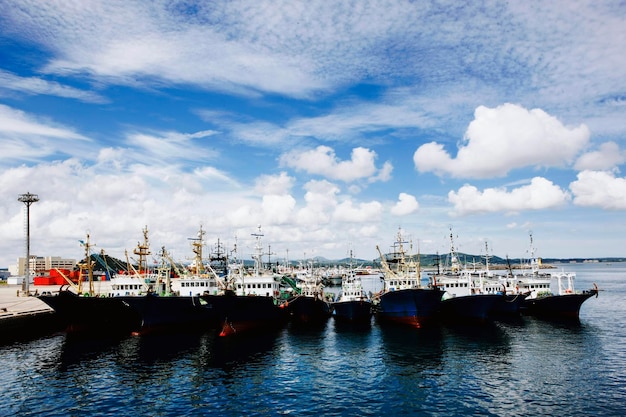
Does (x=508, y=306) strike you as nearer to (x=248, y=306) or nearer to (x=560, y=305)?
(x=560, y=305)

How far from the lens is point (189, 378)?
123 feet

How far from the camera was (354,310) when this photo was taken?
67.5 metres

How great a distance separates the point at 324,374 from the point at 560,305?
51.6 metres

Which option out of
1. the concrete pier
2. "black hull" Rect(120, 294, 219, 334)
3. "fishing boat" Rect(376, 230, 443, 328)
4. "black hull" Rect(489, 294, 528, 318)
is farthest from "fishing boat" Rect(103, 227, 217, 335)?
"black hull" Rect(489, 294, 528, 318)

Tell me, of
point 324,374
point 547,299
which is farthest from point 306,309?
point 547,299

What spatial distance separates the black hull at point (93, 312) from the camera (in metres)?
57.7

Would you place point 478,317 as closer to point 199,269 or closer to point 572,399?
point 572,399

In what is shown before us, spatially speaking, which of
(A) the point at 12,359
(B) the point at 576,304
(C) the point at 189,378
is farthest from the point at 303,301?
(B) the point at 576,304

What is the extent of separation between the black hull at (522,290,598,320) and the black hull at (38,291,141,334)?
67353 millimetres

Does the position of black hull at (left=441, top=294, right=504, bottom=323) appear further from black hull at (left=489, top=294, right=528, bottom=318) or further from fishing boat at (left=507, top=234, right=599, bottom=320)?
fishing boat at (left=507, top=234, right=599, bottom=320)

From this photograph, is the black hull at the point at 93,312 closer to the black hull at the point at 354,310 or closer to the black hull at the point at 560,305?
the black hull at the point at 354,310

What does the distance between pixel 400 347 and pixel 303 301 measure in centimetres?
2327

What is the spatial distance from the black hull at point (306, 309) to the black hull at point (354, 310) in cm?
444

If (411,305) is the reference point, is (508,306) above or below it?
below
